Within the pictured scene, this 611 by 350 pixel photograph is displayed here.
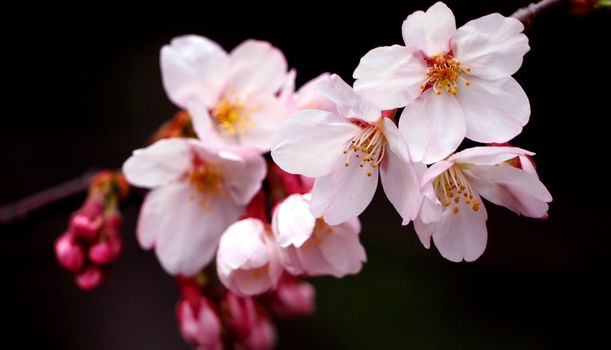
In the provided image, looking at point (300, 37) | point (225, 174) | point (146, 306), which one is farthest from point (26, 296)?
point (225, 174)

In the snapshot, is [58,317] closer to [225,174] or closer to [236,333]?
[236,333]

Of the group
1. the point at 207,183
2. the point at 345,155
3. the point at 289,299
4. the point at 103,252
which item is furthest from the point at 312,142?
the point at 289,299

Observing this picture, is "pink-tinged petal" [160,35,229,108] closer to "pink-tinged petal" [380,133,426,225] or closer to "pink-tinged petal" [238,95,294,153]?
"pink-tinged petal" [238,95,294,153]

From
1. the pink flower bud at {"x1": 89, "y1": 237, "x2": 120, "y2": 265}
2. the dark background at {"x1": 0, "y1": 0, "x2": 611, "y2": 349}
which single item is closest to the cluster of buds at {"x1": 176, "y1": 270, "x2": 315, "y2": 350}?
the pink flower bud at {"x1": 89, "y1": 237, "x2": 120, "y2": 265}

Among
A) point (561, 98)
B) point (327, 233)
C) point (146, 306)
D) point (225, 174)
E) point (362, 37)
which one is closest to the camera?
point (327, 233)

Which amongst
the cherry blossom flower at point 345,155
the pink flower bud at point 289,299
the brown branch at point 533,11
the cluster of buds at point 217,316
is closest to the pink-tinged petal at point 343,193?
the cherry blossom flower at point 345,155

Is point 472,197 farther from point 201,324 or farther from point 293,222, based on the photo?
point 201,324
